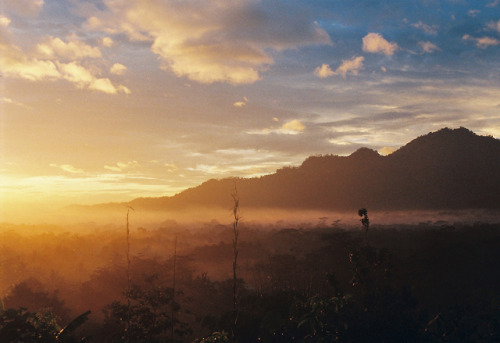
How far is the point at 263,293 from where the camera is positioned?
22266mm

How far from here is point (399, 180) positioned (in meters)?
160

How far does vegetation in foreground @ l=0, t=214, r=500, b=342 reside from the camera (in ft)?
36.4

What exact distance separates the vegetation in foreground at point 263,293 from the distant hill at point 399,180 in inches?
3309

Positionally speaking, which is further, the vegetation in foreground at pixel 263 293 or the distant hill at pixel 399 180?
the distant hill at pixel 399 180

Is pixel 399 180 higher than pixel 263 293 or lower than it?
higher

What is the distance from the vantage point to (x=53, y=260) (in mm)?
50781

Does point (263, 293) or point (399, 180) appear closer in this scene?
point (263, 293)

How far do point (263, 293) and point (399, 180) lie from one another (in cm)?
14893

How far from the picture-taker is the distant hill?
143 meters

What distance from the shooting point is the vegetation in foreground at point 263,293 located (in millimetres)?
11102

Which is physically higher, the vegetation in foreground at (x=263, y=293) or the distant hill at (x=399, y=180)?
the distant hill at (x=399, y=180)

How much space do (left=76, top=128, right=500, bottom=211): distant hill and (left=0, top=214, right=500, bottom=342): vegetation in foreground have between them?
276ft

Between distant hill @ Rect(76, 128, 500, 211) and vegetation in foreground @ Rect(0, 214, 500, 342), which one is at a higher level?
distant hill @ Rect(76, 128, 500, 211)

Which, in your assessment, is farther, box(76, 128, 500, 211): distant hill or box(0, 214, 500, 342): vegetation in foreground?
box(76, 128, 500, 211): distant hill
